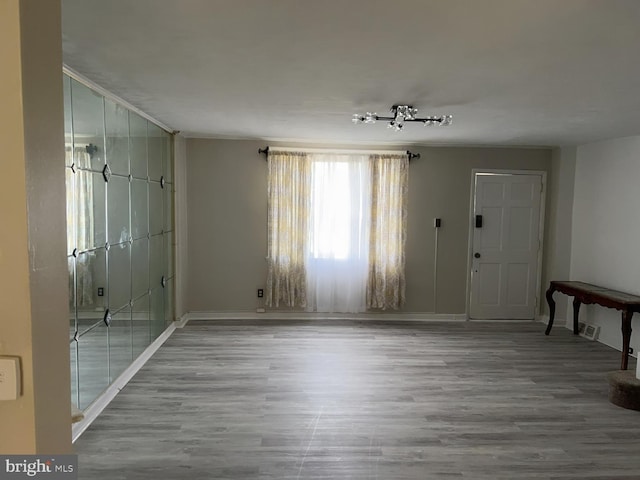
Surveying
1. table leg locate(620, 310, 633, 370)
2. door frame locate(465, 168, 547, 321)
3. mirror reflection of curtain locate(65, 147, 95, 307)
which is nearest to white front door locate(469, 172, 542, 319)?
door frame locate(465, 168, 547, 321)

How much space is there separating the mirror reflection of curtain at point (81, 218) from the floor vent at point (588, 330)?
5.26 m

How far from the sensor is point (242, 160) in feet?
17.7

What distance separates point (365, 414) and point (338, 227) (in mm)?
2746

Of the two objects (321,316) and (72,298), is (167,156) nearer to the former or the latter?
(72,298)

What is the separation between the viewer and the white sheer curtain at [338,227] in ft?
17.8

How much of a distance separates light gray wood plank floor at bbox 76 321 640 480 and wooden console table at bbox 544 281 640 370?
0.36 m

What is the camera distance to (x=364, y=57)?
2.28 meters

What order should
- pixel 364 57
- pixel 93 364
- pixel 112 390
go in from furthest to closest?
pixel 112 390 < pixel 93 364 < pixel 364 57

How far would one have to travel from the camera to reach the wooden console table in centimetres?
403

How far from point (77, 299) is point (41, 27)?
2.06 m

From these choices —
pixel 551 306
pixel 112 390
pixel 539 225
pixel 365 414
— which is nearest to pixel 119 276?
pixel 112 390

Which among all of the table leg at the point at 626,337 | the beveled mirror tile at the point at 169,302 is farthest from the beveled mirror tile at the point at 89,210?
the table leg at the point at 626,337

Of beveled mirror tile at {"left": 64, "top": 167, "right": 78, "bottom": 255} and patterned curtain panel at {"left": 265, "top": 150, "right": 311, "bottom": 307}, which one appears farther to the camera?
patterned curtain panel at {"left": 265, "top": 150, "right": 311, "bottom": 307}

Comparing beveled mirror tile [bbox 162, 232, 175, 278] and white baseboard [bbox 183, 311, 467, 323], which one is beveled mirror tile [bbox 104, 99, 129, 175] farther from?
white baseboard [bbox 183, 311, 467, 323]
